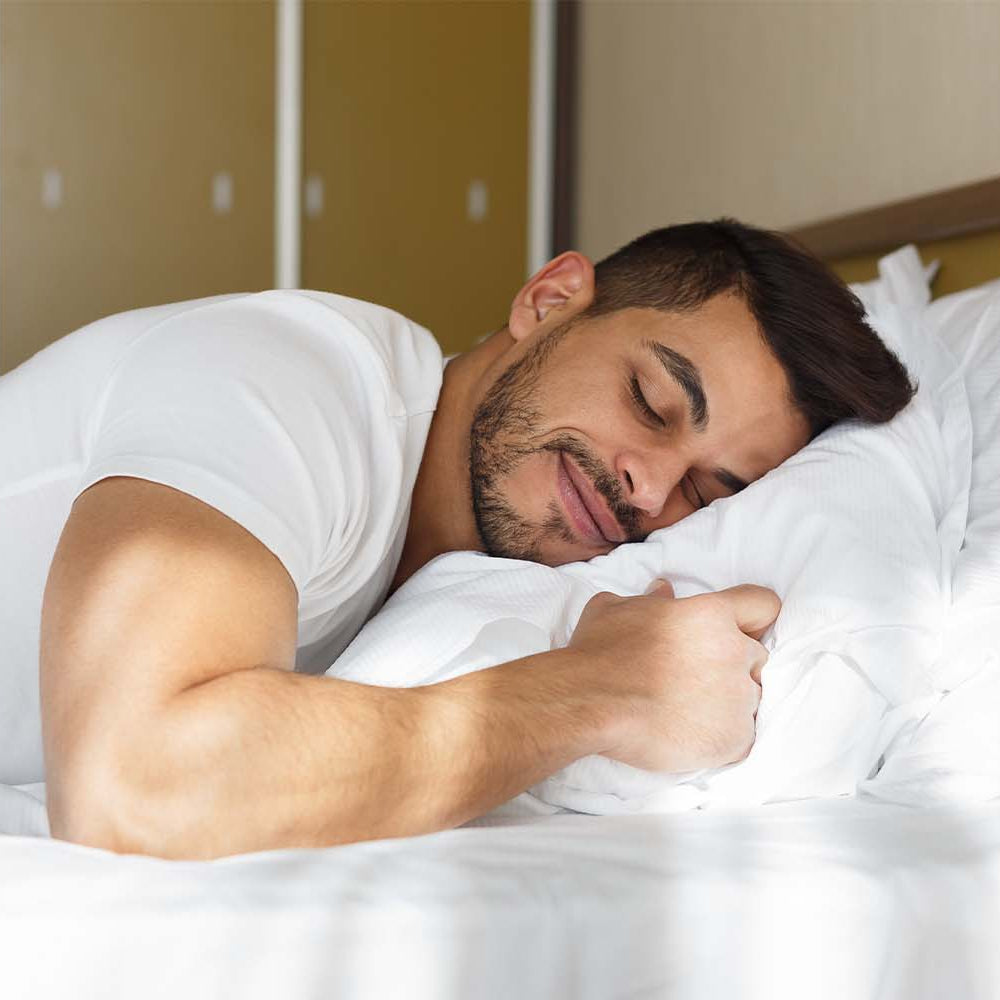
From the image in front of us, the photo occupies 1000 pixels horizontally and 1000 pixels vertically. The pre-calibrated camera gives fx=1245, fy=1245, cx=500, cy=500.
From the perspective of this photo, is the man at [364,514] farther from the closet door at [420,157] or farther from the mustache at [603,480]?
the closet door at [420,157]

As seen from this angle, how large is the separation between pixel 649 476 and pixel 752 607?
0.73ft

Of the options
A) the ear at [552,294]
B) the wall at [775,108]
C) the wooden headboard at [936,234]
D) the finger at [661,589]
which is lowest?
the finger at [661,589]

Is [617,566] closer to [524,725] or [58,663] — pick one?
[524,725]

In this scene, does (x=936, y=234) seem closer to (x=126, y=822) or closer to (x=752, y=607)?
(x=752, y=607)

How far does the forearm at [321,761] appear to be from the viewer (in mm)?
709

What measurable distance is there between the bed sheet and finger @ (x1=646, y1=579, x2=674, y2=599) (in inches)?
12.5

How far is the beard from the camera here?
123 centimetres

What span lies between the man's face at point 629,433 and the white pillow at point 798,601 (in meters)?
0.05

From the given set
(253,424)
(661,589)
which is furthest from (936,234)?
(253,424)

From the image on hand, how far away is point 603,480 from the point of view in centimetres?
122

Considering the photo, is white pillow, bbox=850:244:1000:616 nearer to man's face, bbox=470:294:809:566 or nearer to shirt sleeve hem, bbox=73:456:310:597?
man's face, bbox=470:294:809:566

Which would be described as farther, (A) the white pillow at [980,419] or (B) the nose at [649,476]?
(B) the nose at [649,476]

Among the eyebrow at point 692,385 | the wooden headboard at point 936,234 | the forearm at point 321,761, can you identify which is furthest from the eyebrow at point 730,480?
the wooden headboard at point 936,234

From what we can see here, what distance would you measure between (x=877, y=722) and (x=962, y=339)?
59 centimetres
